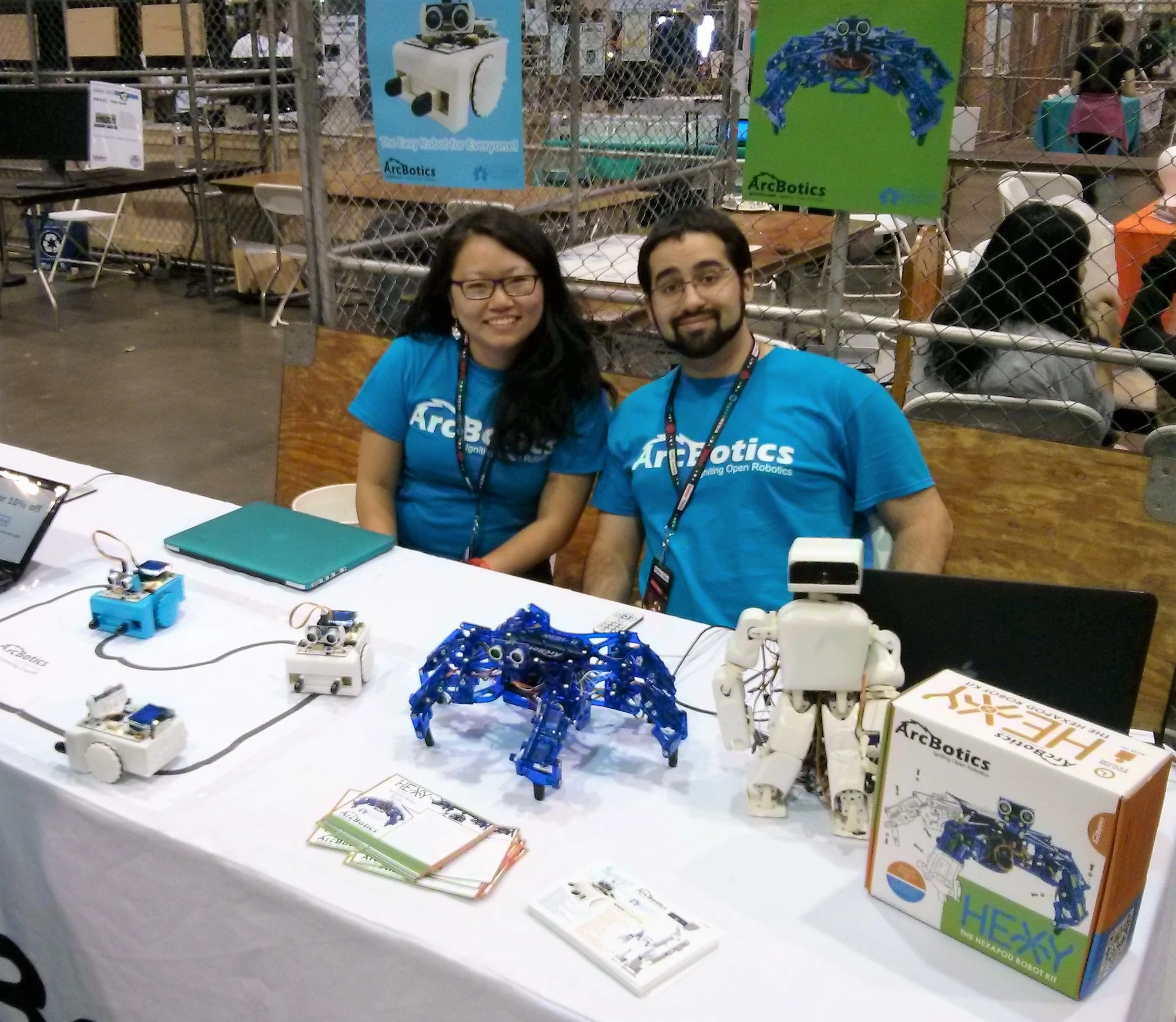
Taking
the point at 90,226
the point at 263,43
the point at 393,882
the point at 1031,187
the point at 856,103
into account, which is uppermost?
the point at 263,43

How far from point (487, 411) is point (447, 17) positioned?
1069 millimetres

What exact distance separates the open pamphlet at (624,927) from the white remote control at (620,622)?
525mm

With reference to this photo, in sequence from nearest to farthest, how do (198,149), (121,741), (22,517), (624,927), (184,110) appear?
(624,927) → (121,741) → (22,517) → (198,149) → (184,110)

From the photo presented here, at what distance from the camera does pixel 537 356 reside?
7.09 feet

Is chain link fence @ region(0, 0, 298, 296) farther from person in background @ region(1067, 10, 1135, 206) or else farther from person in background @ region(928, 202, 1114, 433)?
person in background @ region(928, 202, 1114, 433)

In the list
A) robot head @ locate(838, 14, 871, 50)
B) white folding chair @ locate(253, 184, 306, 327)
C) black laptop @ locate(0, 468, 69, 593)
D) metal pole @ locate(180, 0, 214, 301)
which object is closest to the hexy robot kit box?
black laptop @ locate(0, 468, 69, 593)

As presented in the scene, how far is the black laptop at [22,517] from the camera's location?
171 cm

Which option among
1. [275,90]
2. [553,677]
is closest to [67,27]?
[275,90]

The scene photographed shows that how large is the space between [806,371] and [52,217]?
6.18 meters

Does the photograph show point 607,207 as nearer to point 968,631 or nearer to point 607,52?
point 607,52

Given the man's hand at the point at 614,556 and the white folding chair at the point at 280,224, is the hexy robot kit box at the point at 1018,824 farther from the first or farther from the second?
the white folding chair at the point at 280,224

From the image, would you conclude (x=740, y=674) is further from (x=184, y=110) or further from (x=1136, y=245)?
(x=184, y=110)

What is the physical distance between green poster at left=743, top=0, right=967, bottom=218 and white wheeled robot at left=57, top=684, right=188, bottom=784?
1587 millimetres

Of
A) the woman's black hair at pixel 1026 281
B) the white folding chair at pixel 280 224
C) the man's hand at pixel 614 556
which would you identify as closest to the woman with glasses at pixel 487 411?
the man's hand at pixel 614 556
